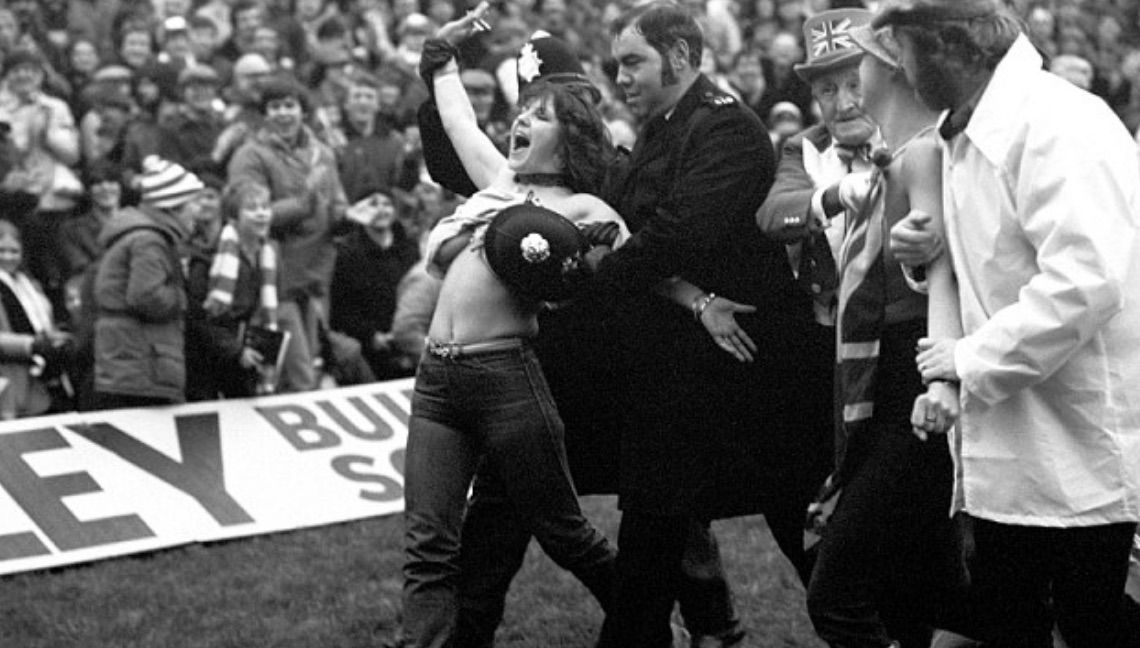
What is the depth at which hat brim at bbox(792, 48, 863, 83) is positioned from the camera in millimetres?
5531

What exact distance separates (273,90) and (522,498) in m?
6.42

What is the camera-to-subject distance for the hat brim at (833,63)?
5531 millimetres

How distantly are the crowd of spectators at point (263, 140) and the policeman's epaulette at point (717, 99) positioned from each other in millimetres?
1787

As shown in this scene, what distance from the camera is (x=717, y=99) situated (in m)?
5.66

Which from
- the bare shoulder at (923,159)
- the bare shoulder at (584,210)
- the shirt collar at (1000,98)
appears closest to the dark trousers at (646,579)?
the bare shoulder at (584,210)

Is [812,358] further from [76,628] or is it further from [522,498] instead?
[76,628]

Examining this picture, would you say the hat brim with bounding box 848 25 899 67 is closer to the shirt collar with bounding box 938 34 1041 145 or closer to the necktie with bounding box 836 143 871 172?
the shirt collar with bounding box 938 34 1041 145

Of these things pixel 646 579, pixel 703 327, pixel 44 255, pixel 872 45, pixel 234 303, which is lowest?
pixel 44 255

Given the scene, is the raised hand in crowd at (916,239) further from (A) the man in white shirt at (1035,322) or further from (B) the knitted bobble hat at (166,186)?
(B) the knitted bobble hat at (166,186)

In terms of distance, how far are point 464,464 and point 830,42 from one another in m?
1.64

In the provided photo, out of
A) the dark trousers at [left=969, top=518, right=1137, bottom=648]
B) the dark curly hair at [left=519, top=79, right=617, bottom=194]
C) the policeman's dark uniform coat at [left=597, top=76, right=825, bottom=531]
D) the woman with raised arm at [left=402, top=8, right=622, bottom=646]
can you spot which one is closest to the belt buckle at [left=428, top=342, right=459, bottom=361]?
the woman with raised arm at [left=402, top=8, right=622, bottom=646]

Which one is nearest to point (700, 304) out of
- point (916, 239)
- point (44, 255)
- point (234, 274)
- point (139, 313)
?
point (916, 239)

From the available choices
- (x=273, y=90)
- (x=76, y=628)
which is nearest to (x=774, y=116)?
(x=273, y=90)

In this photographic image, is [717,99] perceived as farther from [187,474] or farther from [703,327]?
[187,474]
